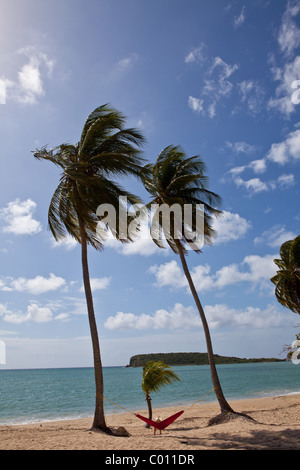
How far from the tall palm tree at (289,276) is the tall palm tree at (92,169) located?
10.5 metres

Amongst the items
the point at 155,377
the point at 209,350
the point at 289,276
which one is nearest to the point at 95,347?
the point at 155,377

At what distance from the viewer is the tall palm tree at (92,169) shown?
10.4 meters

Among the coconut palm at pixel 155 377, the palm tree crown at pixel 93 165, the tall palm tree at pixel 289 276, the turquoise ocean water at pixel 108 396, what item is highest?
the palm tree crown at pixel 93 165

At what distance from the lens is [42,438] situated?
7.43m

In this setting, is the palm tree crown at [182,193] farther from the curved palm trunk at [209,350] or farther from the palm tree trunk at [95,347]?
the palm tree trunk at [95,347]

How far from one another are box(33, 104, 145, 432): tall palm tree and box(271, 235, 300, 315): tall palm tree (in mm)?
10541

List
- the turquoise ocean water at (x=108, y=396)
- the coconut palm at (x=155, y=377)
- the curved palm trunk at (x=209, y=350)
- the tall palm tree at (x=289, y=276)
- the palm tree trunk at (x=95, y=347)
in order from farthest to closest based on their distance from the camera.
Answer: the turquoise ocean water at (x=108, y=396) → the tall palm tree at (x=289, y=276) → the curved palm trunk at (x=209, y=350) → the coconut palm at (x=155, y=377) → the palm tree trunk at (x=95, y=347)

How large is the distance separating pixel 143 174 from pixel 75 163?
101 inches

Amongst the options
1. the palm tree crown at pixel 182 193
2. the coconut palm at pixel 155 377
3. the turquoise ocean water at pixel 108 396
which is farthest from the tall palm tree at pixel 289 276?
the turquoise ocean water at pixel 108 396

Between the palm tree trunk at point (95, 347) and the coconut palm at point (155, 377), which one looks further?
the coconut palm at point (155, 377)

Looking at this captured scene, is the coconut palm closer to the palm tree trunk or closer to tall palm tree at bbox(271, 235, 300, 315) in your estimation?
the palm tree trunk

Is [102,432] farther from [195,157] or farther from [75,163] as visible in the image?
[195,157]

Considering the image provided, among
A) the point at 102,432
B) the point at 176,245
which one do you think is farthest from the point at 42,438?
the point at 176,245

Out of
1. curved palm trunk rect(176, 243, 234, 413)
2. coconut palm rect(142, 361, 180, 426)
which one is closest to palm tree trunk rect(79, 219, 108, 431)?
coconut palm rect(142, 361, 180, 426)
